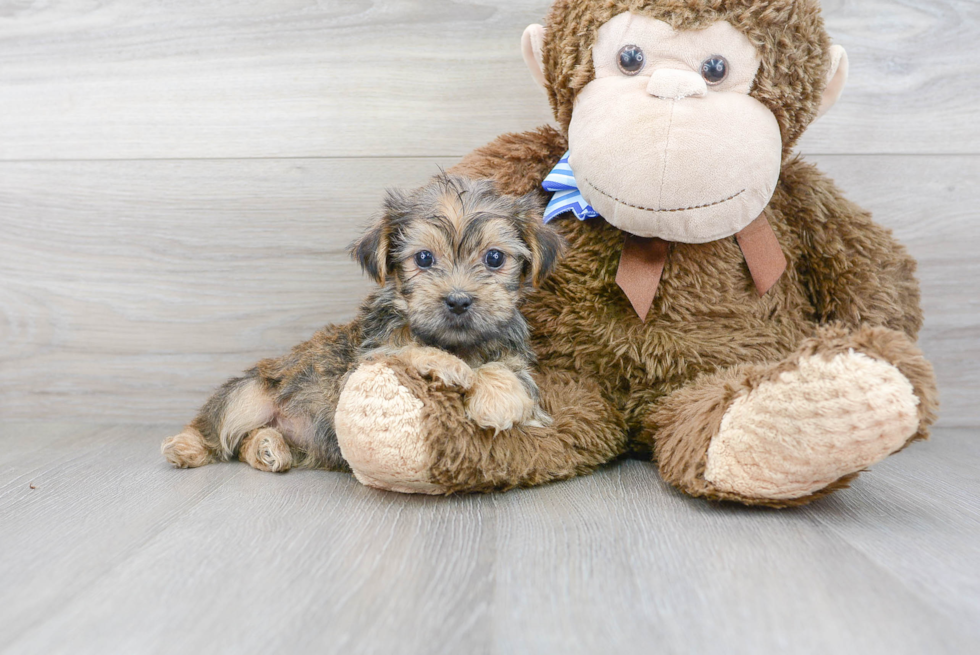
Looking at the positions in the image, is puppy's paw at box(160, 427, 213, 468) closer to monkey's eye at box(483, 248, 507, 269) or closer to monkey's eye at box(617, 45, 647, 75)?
monkey's eye at box(483, 248, 507, 269)

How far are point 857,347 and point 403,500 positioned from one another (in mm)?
1026

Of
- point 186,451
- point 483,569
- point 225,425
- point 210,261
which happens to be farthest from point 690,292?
point 210,261

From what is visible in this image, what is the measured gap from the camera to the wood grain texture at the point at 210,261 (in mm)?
2484

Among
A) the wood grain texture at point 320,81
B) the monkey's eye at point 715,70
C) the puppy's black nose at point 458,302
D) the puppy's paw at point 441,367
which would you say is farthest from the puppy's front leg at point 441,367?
the wood grain texture at point 320,81

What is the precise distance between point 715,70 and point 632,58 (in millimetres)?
199

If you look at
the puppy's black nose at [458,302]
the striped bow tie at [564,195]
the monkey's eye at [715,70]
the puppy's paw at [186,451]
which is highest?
the monkey's eye at [715,70]

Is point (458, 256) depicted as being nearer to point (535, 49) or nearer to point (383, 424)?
point (383, 424)

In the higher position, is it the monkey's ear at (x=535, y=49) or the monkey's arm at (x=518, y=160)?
the monkey's ear at (x=535, y=49)

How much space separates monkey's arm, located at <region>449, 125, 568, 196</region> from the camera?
81.0 inches

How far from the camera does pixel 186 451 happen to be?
207cm

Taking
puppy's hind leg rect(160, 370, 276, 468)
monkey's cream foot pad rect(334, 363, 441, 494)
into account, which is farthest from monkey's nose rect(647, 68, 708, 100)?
puppy's hind leg rect(160, 370, 276, 468)

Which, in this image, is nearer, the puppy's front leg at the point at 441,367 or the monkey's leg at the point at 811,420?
the monkey's leg at the point at 811,420

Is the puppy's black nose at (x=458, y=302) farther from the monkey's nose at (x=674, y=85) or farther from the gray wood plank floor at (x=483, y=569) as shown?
the monkey's nose at (x=674, y=85)

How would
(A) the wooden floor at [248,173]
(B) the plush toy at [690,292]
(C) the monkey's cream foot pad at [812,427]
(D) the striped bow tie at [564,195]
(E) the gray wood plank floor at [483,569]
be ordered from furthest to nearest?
(A) the wooden floor at [248,173] < (D) the striped bow tie at [564,195] < (B) the plush toy at [690,292] < (C) the monkey's cream foot pad at [812,427] < (E) the gray wood plank floor at [483,569]
